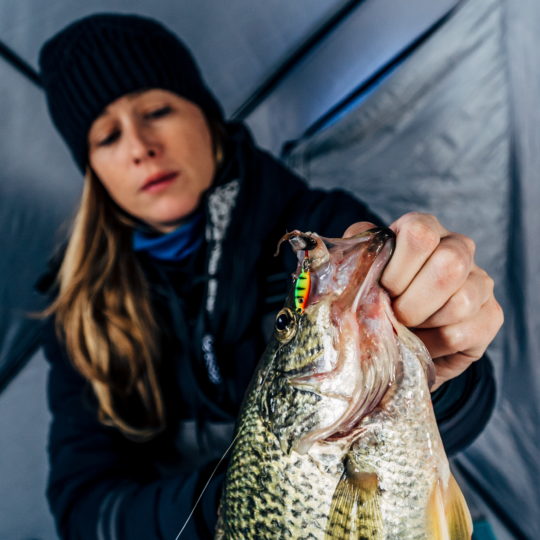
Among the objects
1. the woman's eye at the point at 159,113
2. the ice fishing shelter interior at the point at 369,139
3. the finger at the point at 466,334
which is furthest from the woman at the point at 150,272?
the finger at the point at 466,334

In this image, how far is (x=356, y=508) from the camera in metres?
0.40

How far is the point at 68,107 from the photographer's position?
3.20 feet

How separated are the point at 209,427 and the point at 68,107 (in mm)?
709

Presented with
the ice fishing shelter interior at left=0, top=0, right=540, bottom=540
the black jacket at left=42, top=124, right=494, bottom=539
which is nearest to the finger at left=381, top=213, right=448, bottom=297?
the black jacket at left=42, top=124, right=494, bottom=539

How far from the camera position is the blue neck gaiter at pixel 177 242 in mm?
1018

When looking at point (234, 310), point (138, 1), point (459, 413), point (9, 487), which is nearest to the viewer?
point (459, 413)

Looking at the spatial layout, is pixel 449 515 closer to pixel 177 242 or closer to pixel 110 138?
pixel 177 242

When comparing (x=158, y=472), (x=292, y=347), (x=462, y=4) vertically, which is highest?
(x=462, y=4)

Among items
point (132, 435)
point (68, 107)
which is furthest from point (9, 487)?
point (68, 107)

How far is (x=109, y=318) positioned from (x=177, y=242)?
0.24 meters

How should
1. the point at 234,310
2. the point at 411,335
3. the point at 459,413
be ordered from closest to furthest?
the point at 411,335, the point at 459,413, the point at 234,310

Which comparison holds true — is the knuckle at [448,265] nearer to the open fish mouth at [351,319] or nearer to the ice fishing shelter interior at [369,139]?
the open fish mouth at [351,319]

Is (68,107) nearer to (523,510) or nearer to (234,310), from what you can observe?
(234,310)

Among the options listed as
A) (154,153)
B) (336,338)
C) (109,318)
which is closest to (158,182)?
(154,153)
